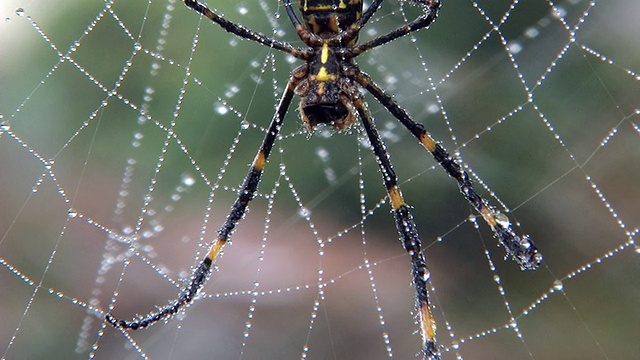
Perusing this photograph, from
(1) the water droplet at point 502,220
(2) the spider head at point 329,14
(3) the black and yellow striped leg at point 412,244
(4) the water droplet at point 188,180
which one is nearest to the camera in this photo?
(2) the spider head at point 329,14

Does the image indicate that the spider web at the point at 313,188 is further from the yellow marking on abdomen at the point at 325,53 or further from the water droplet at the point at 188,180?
the yellow marking on abdomen at the point at 325,53

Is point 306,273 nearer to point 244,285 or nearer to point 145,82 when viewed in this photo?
point 244,285

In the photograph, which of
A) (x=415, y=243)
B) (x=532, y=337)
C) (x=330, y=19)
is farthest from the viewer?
(x=532, y=337)

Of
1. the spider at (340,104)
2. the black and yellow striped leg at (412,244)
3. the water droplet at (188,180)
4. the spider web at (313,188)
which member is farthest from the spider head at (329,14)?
the water droplet at (188,180)

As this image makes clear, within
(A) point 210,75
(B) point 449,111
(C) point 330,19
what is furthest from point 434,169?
(C) point 330,19

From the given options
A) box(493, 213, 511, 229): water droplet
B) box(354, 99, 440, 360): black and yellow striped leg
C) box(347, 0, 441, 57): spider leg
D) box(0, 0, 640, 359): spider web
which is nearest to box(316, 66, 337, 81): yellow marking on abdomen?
box(347, 0, 441, 57): spider leg

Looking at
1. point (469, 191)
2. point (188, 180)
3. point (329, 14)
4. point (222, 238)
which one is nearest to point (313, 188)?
point (188, 180)

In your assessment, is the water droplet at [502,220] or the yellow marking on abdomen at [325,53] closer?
the yellow marking on abdomen at [325,53]
